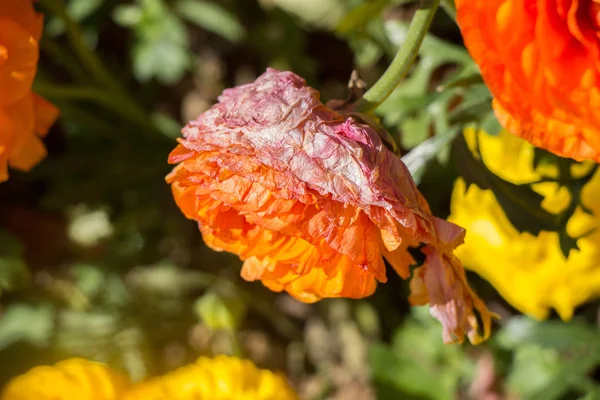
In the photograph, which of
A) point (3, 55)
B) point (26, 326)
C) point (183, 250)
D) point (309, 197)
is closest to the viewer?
point (309, 197)

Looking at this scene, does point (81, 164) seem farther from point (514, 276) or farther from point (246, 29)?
point (514, 276)

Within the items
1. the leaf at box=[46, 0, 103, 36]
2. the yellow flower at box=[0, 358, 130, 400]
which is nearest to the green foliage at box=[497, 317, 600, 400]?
the yellow flower at box=[0, 358, 130, 400]

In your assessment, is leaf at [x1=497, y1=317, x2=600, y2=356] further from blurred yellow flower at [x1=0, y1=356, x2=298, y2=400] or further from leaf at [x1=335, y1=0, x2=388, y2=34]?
leaf at [x1=335, y1=0, x2=388, y2=34]

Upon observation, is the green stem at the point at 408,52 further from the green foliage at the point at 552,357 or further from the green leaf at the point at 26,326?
the green leaf at the point at 26,326

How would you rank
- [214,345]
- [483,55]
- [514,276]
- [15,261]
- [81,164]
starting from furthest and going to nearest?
[214,345] → [81,164] → [15,261] → [514,276] → [483,55]

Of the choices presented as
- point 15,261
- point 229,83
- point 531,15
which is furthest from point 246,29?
point 531,15

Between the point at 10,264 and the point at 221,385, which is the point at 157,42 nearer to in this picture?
the point at 10,264

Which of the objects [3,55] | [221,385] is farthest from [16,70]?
[221,385]
